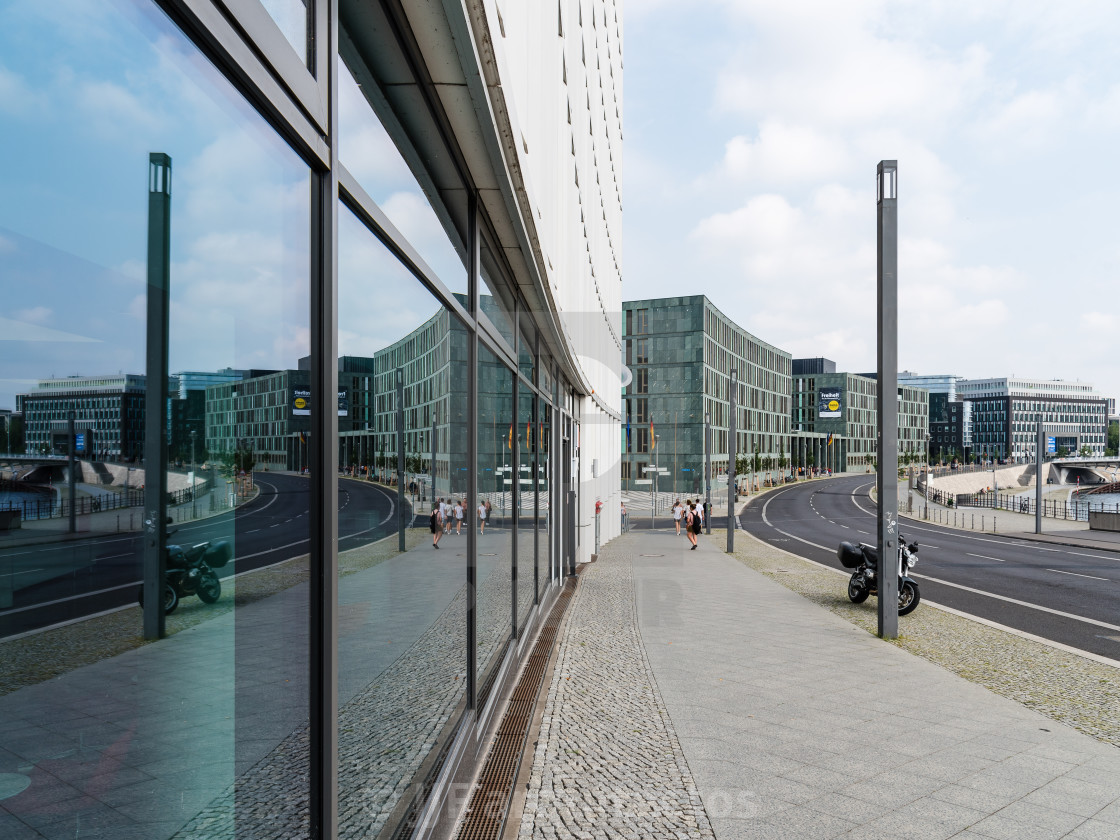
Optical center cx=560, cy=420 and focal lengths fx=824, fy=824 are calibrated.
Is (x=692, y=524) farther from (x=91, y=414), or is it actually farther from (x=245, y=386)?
(x=91, y=414)

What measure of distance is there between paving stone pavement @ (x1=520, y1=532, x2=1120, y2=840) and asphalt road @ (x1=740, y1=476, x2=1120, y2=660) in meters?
4.20

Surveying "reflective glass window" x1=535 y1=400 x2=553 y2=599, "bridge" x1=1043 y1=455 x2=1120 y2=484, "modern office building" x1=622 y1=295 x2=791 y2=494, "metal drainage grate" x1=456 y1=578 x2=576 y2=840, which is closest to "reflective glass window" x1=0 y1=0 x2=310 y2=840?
"metal drainage grate" x1=456 y1=578 x2=576 y2=840

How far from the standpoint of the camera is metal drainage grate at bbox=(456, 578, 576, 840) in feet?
14.3

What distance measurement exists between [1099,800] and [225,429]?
557cm

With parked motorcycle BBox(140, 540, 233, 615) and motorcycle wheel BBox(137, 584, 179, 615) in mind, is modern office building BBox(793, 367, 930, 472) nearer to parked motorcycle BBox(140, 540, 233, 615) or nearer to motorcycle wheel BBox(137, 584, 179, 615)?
parked motorcycle BBox(140, 540, 233, 615)

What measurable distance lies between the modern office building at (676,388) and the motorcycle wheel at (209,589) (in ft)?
244

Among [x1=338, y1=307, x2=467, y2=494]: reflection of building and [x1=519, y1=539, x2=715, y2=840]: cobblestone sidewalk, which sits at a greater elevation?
[x1=338, y1=307, x2=467, y2=494]: reflection of building

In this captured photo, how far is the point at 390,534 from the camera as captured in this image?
118 inches

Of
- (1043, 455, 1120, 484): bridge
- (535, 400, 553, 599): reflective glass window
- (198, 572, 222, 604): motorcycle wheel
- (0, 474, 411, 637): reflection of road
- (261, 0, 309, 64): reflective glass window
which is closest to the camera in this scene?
(0, 474, 411, 637): reflection of road

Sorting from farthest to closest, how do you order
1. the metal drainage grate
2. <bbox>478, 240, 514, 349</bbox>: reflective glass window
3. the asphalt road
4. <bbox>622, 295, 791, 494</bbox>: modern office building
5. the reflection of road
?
<bbox>622, 295, 791, 494</bbox>: modern office building
the asphalt road
<bbox>478, 240, 514, 349</bbox>: reflective glass window
the metal drainage grate
the reflection of road

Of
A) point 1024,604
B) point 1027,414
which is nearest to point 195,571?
point 1024,604

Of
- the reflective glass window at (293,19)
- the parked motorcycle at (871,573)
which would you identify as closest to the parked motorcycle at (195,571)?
the reflective glass window at (293,19)

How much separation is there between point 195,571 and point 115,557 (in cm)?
30

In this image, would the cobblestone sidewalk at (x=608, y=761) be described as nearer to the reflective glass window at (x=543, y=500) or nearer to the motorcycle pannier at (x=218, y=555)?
the reflective glass window at (x=543, y=500)
